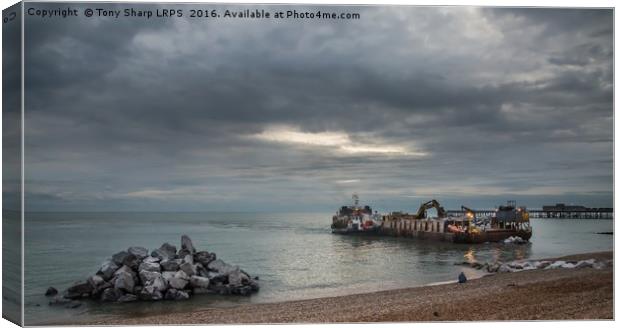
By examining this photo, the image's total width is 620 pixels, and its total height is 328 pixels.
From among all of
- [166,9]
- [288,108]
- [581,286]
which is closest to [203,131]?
[288,108]

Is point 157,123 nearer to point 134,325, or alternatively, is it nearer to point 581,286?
point 134,325

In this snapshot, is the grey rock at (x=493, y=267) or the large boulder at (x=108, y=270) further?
the grey rock at (x=493, y=267)

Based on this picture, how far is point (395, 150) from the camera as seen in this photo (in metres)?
9.30

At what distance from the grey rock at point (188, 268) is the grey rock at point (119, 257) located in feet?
2.97

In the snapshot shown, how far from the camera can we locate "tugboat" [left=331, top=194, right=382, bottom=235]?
9898mm

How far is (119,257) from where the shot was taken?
9.48m

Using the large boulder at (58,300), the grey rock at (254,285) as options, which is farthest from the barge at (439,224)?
the large boulder at (58,300)

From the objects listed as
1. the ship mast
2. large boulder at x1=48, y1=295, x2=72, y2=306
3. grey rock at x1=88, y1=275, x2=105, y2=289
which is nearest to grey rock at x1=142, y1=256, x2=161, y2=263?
grey rock at x1=88, y1=275, x2=105, y2=289

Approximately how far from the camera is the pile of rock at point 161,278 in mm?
9195

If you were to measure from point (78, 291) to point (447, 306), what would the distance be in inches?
212


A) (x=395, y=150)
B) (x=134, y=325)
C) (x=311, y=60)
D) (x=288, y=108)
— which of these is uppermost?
(x=311, y=60)

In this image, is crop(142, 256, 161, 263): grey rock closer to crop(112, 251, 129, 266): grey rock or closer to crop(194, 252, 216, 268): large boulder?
crop(112, 251, 129, 266): grey rock

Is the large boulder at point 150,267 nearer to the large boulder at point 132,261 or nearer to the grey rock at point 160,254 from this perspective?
the large boulder at point 132,261

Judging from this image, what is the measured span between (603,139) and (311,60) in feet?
14.2
